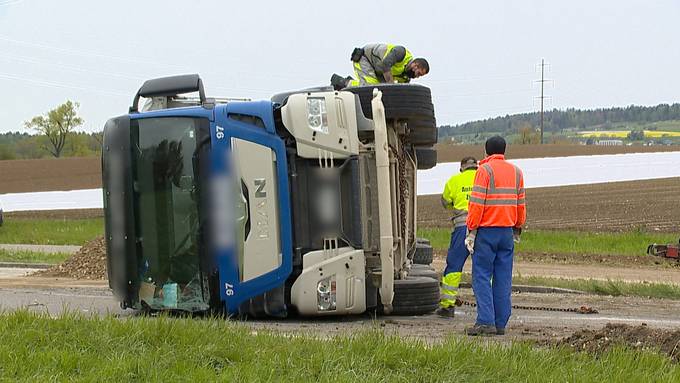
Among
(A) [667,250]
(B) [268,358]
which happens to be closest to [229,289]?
(B) [268,358]

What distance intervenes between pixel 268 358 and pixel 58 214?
31.4 meters

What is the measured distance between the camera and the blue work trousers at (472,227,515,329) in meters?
8.36

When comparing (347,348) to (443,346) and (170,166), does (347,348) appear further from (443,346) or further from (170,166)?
(170,166)

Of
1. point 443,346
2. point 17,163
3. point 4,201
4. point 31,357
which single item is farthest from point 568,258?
point 17,163

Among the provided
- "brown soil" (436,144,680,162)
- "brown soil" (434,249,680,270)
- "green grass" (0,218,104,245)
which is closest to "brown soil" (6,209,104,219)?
"green grass" (0,218,104,245)

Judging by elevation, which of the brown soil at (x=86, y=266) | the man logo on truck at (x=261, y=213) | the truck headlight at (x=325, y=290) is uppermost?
the man logo on truck at (x=261, y=213)

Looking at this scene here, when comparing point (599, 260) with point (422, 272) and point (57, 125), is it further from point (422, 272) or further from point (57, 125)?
point (57, 125)

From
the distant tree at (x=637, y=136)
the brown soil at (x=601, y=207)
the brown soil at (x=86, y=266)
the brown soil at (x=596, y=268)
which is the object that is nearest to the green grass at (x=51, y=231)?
the brown soil at (x=601, y=207)

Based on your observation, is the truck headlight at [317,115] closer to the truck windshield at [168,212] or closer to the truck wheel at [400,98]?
the truck wheel at [400,98]

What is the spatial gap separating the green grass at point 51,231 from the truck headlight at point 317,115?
707 inches

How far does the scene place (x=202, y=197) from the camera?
8.49 meters

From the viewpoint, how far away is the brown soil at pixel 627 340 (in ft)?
21.3

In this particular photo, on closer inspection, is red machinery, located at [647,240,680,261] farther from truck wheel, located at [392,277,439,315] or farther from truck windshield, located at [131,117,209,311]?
truck windshield, located at [131,117,209,311]

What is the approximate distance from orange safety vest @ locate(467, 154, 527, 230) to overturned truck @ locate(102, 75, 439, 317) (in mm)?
754
